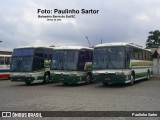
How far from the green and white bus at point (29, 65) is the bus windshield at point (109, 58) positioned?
488 centimetres

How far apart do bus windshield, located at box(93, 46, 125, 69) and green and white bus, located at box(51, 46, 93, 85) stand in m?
1.53

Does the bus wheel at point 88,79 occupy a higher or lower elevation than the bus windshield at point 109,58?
lower

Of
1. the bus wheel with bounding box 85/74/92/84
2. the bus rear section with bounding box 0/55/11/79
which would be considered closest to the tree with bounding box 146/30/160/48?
the bus rear section with bounding box 0/55/11/79

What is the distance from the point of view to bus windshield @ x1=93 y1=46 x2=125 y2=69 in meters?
20.9

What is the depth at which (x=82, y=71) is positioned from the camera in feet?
76.0

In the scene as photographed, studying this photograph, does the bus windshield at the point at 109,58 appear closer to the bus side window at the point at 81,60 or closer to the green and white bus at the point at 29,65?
the bus side window at the point at 81,60

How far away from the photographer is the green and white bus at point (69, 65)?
22391 millimetres

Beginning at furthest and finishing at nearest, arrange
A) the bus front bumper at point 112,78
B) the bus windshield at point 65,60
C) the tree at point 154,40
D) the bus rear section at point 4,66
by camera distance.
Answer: the tree at point 154,40 < the bus rear section at point 4,66 < the bus windshield at point 65,60 < the bus front bumper at point 112,78

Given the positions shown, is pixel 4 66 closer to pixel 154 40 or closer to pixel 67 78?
pixel 67 78

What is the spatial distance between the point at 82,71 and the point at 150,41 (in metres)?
59.6

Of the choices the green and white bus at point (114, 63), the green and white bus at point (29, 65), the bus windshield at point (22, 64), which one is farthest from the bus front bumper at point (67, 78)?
Answer: the bus windshield at point (22, 64)

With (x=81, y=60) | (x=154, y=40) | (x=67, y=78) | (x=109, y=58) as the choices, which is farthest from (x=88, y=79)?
(x=154, y=40)

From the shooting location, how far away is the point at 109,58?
2109 cm

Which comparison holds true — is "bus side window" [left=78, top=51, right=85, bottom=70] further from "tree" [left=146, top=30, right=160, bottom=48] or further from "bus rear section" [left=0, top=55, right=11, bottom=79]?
"tree" [left=146, top=30, right=160, bottom=48]
